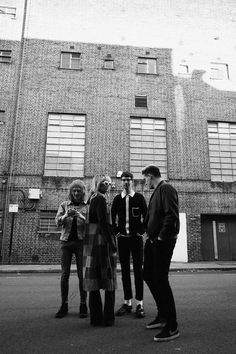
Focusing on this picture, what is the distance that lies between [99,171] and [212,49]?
436 inches

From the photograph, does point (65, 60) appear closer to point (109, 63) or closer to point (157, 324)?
point (109, 63)

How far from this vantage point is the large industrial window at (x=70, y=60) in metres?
18.0

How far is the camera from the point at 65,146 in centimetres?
A: 1667

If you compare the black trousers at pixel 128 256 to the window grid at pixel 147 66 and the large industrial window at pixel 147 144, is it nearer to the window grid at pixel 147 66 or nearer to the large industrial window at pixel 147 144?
the large industrial window at pixel 147 144

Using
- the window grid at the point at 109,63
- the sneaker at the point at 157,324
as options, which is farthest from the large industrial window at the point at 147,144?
the sneaker at the point at 157,324

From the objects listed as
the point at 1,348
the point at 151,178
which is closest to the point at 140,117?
the point at 151,178

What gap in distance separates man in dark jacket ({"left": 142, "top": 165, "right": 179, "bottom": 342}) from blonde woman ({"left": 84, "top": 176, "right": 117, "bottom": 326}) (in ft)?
1.65

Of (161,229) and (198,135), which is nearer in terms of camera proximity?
(161,229)

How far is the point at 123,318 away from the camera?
4.07 m

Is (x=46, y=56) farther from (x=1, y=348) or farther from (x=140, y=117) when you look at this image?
(x=1, y=348)

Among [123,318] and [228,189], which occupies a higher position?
[228,189]

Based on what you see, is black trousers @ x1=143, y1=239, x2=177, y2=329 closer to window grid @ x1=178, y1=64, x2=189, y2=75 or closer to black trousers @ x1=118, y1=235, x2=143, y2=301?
black trousers @ x1=118, y1=235, x2=143, y2=301

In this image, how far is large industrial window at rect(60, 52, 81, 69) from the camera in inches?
707

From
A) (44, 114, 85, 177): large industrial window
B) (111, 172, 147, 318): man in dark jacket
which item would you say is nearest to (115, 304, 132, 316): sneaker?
(111, 172, 147, 318): man in dark jacket
